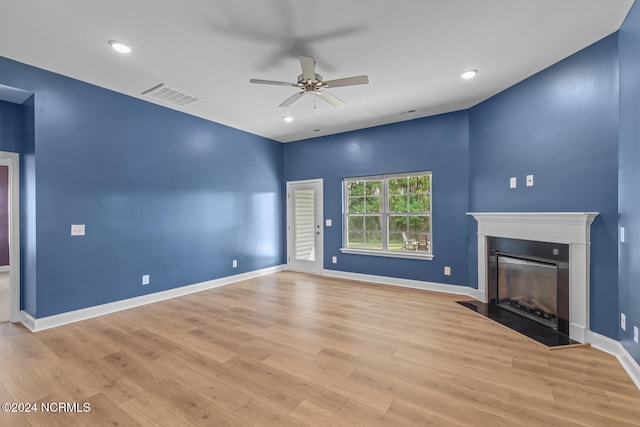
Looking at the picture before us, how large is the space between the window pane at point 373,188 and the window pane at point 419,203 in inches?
24.0

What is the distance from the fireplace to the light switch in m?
5.31

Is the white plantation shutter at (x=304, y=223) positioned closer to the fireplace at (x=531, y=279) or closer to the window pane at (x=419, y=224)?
the window pane at (x=419, y=224)

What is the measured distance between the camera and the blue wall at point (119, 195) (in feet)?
10.7

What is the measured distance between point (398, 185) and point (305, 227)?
88.0 inches

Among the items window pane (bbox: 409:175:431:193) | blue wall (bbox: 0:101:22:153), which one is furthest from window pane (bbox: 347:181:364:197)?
blue wall (bbox: 0:101:22:153)

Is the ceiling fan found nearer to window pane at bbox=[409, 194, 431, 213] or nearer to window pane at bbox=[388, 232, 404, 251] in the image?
window pane at bbox=[409, 194, 431, 213]

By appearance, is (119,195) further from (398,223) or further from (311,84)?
(398,223)

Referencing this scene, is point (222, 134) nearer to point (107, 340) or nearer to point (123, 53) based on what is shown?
point (123, 53)

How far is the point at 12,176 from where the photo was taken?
346 cm

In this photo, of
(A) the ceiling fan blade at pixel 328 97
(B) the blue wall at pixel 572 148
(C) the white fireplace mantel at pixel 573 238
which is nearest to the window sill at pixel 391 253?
(B) the blue wall at pixel 572 148

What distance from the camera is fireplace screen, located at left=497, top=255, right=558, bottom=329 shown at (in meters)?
3.20

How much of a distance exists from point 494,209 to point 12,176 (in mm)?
6115

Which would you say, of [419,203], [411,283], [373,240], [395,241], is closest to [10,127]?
[373,240]

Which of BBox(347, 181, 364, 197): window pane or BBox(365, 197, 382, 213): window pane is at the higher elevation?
BBox(347, 181, 364, 197): window pane
